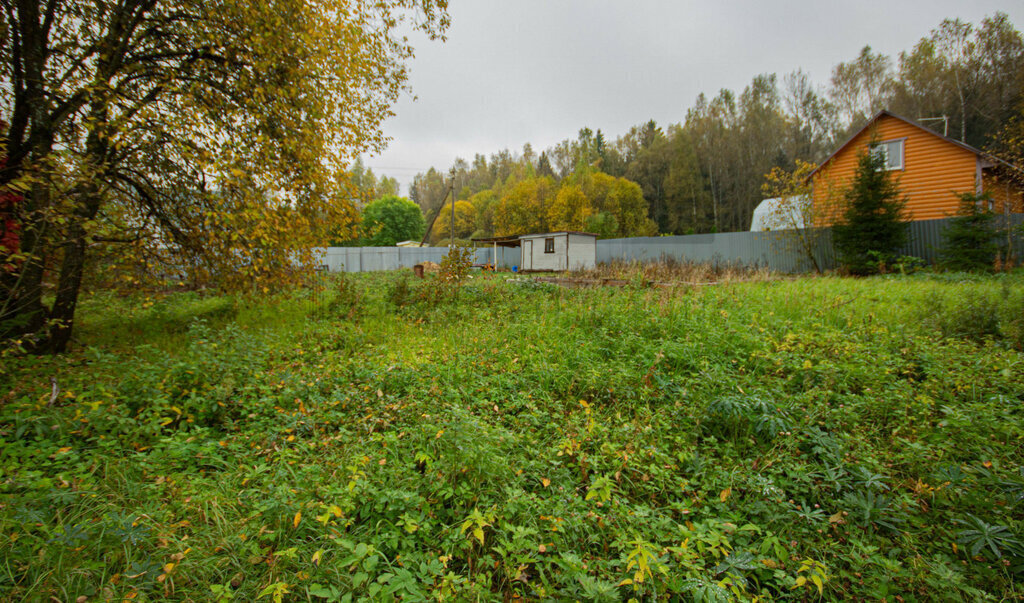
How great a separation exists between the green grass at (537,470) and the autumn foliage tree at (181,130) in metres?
1.41

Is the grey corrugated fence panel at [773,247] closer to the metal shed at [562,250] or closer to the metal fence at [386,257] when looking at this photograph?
the metal shed at [562,250]

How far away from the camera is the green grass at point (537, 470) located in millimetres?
1662

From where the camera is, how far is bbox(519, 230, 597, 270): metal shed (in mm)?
21984

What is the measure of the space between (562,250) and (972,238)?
15.1 metres

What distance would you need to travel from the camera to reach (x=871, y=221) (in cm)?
1181

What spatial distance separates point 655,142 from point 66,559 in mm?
→ 51524

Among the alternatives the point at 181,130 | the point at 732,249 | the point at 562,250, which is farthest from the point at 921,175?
the point at 181,130

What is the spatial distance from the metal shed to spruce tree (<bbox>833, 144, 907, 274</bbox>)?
1093cm

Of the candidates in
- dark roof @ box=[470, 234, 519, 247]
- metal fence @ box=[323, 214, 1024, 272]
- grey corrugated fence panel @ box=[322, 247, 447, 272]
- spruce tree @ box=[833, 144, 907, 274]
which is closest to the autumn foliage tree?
metal fence @ box=[323, 214, 1024, 272]

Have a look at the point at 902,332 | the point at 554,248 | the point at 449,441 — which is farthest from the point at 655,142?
the point at 449,441

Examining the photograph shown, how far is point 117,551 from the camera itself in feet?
5.46

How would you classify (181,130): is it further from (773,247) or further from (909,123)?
(909,123)

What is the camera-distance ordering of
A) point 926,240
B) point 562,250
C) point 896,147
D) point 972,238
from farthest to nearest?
point 562,250 < point 896,147 < point 926,240 < point 972,238

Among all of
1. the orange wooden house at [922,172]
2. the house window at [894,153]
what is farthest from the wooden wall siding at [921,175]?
the house window at [894,153]
